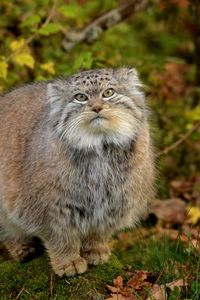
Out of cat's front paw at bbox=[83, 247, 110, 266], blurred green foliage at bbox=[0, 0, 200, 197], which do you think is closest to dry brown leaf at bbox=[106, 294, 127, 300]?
cat's front paw at bbox=[83, 247, 110, 266]

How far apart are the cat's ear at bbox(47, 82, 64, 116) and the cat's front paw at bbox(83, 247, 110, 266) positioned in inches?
39.1

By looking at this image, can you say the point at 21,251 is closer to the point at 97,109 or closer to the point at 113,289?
the point at 113,289

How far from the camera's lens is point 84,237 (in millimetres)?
4613

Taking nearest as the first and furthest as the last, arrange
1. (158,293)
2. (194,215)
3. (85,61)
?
(158,293), (85,61), (194,215)

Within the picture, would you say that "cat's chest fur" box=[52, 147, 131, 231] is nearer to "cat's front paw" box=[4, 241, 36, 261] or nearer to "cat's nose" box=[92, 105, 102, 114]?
"cat's nose" box=[92, 105, 102, 114]

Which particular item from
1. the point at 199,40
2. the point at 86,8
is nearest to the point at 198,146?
the point at 199,40

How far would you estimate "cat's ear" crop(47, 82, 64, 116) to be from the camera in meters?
4.38

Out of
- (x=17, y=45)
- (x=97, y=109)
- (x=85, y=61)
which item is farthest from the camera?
(x=17, y=45)

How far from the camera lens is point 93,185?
4289mm

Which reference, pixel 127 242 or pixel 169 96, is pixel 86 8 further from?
pixel 127 242

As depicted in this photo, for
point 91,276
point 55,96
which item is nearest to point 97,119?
point 55,96

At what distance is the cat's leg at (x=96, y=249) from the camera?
4664mm

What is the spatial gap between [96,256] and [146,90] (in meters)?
2.45

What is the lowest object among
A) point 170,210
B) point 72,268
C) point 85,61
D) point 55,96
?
point 170,210
